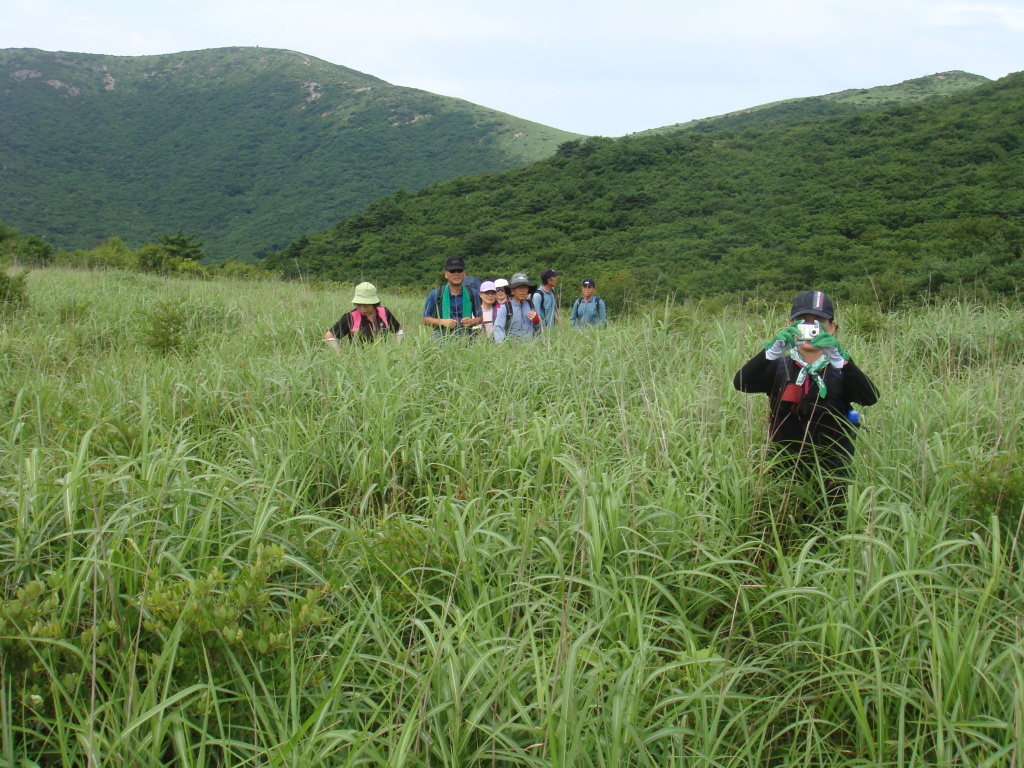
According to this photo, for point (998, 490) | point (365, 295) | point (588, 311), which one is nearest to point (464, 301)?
point (365, 295)

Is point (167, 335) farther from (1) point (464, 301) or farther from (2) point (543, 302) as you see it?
(2) point (543, 302)

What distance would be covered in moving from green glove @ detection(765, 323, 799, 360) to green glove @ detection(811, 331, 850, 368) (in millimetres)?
88

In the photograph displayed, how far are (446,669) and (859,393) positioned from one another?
2266 mm

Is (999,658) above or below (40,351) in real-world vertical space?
below

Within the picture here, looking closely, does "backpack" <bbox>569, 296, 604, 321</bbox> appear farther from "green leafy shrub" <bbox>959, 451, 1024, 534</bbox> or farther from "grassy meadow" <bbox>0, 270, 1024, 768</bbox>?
"green leafy shrub" <bbox>959, 451, 1024, 534</bbox>

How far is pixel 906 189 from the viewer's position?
108ft

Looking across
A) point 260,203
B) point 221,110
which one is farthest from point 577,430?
point 221,110

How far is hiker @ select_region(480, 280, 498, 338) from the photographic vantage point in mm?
6572

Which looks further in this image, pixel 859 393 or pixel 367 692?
pixel 859 393

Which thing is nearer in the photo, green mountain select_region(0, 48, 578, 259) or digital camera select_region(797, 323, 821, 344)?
digital camera select_region(797, 323, 821, 344)

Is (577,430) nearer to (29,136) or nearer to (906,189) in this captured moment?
(906,189)

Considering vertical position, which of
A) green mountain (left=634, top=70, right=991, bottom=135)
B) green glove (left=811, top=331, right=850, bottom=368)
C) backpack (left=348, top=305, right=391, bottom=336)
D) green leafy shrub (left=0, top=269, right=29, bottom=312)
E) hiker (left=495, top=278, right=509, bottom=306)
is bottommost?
green glove (left=811, top=331, right=850, bottom=368)

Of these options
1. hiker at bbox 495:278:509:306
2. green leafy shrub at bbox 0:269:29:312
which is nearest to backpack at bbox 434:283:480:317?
hiker at bbox 495:278:509:306

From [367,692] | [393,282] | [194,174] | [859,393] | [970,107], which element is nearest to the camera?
[367,692]
